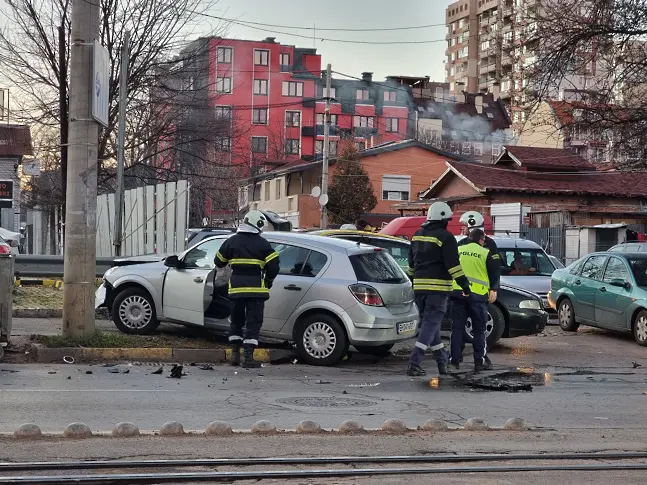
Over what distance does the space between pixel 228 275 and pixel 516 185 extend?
109ft

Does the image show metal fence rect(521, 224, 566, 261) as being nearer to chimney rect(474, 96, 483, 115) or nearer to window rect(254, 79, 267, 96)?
window rect(254, 79, 267, 96)

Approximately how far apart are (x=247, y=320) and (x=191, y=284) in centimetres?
130

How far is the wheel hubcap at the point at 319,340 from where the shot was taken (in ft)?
40.6

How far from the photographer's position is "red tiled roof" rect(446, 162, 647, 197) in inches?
1732

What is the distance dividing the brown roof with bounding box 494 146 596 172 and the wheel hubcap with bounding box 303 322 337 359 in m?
35.3

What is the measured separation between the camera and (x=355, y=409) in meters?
9.00

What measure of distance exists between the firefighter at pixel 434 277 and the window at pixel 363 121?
8790 cm

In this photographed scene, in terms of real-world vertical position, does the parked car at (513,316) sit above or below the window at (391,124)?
below

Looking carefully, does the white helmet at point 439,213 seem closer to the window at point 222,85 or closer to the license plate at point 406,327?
the license plate at point 406,327

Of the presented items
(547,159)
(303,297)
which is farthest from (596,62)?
(547,159)

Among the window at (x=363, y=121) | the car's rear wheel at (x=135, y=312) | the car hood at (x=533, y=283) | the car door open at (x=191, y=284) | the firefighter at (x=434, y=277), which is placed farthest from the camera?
the window at (x=363, y=121)

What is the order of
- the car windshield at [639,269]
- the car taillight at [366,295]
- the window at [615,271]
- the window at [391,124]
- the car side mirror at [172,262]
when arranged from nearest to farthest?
the car taillight at [366,295] < the car side mirror at [172,262] < the car windshield at [639,269] < the window at [615,271] < the window at [391,124]

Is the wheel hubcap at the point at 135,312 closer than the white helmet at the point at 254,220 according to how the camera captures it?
No

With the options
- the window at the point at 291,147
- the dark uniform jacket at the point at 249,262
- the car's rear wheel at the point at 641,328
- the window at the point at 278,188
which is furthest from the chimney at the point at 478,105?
the dark uniform jacket at the point at 249,262
